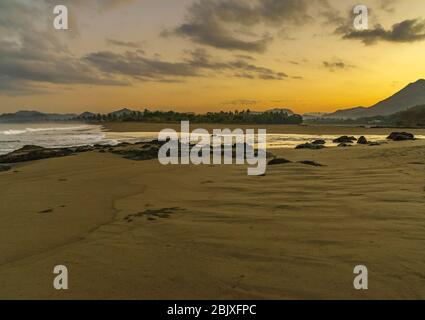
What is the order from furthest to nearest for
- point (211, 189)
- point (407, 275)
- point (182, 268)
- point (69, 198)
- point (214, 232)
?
point (211, 189), point (69, 198), point (214, 232), point (182, 268), point (407, 275)

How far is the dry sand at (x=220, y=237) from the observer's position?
11.1 ft

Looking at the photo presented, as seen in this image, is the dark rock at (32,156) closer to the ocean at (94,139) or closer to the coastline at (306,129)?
the ocean at (94,139)

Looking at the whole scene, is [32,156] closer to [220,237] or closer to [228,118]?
[220,237]

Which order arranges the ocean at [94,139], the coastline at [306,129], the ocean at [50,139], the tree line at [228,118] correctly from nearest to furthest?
the ocean at [94,139], the ocean at [50,139], the coastline at [306,129], the tree line at [228,118]

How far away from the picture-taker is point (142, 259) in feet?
13.2

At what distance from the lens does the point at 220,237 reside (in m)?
4.70

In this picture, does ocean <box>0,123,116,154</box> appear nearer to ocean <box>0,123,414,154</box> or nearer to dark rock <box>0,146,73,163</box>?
ocean <box>0,123,414,154</box>

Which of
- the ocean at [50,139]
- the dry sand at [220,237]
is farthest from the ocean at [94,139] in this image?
the dry sand at [220,237]

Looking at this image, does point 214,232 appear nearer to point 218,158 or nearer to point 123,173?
point 123,173

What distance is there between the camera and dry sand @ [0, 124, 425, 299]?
3.38m

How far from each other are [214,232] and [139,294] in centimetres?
183

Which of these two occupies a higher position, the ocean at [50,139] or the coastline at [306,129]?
the coastline at [306,129]

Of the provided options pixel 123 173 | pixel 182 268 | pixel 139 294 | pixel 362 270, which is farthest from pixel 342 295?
pixel 123 173

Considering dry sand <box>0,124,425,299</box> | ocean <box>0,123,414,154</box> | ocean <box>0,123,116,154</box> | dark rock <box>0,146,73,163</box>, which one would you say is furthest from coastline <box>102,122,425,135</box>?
dry sand <box>0,124,425,299</box>
